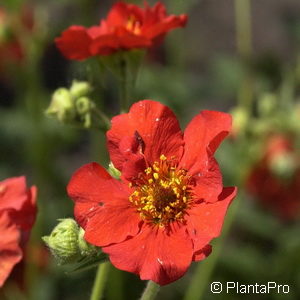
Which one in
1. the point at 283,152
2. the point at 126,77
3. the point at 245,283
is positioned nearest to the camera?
the point at 126,77

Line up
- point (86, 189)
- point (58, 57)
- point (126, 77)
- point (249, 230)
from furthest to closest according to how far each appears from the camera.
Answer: point (58, 57), point (249, 230), point (126, 77), point (86, 189)

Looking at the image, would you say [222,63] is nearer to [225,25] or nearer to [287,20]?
[287,20]

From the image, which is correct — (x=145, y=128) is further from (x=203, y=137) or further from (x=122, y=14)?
(x=122, y=14)

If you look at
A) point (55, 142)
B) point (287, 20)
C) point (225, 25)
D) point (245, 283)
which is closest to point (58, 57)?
point (225, 25)

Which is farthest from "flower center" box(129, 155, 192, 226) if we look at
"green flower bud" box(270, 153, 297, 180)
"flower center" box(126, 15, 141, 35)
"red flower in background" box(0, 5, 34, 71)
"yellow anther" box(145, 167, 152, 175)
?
"red flower in background" box(0, 5, 34, 71)

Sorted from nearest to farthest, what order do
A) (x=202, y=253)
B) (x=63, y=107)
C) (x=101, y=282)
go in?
(x=202, y=253)
(x=101, y=282)
(x=63, y=107)

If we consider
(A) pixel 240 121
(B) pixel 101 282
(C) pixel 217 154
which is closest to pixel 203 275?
(A) pixel 240 121

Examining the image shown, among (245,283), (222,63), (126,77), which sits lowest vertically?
(245,283)
